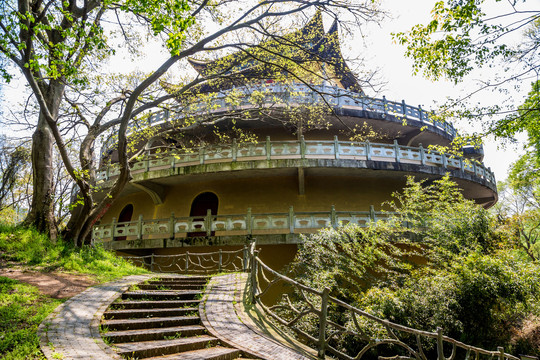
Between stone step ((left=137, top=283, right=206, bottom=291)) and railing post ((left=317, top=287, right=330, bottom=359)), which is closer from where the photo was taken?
railing post ((left=317, top=287, right=330, bottom=359))

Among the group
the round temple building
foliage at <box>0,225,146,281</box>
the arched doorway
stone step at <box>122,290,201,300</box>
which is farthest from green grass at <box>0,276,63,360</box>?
the arched doorway

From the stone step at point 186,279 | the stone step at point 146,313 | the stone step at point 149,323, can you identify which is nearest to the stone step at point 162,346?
the stone step at point 149,323

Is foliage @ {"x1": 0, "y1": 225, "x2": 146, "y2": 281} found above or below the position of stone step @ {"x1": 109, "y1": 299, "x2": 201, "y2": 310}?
above

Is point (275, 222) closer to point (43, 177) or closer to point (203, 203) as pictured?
point (203, 203)

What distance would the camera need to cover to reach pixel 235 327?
5879 millimetres

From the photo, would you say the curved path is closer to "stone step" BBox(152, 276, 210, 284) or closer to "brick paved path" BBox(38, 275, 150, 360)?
"brick paved path" BBox(38, 275, 150, 360)

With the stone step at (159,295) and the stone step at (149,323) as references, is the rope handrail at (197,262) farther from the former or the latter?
the stone step at (149,323)

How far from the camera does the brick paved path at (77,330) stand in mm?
4086

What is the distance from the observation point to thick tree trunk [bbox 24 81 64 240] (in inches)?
397

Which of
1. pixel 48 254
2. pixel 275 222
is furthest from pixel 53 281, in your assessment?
pixel 275 222

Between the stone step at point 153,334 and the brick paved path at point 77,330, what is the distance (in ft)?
0.77

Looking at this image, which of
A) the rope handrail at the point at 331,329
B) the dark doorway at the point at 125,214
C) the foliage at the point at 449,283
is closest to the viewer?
the rope handrail at the point at 331,329

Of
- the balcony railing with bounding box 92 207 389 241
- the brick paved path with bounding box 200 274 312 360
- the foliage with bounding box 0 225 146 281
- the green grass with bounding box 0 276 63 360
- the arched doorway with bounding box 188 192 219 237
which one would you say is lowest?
the brick paved path with bounding box 200 274 312 360

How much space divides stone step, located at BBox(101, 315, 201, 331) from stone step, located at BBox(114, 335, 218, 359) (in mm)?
677
